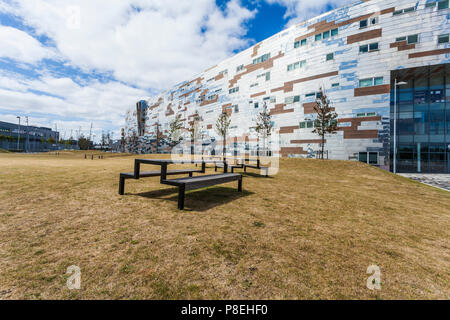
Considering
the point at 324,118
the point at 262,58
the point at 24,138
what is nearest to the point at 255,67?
the point at 262,58

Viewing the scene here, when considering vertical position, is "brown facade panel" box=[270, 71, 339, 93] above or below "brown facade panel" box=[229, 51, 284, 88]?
below

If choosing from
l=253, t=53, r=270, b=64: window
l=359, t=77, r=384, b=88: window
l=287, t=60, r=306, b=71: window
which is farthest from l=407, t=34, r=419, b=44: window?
l=253, t=53, r=270, b=64: window

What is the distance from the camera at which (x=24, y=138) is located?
225 feet

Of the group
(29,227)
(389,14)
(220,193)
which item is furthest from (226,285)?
(389,14)

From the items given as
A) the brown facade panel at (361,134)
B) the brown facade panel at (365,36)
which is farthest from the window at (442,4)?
the brown facade panel at (361,134)

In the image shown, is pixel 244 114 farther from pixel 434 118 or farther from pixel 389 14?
pixel 434 118

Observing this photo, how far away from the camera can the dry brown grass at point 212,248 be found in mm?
1771

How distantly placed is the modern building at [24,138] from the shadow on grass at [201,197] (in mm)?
78492

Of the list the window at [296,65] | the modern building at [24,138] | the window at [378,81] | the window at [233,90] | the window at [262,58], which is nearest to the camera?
the window at [378,81]

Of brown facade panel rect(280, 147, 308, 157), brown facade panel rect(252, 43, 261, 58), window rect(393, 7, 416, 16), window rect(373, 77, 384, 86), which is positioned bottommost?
brown facade panel rect(280, 147, 308, 157)

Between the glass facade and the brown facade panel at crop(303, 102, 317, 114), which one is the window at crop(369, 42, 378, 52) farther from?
the brown facade panel at crop(303, 102, 317, 114)

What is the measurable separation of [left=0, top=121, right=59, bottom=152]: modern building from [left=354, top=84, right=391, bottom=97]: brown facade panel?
8407 cm

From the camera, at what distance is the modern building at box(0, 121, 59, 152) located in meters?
58.4

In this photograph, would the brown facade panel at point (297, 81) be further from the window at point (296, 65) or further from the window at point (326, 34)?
the window at point (326, 34)
